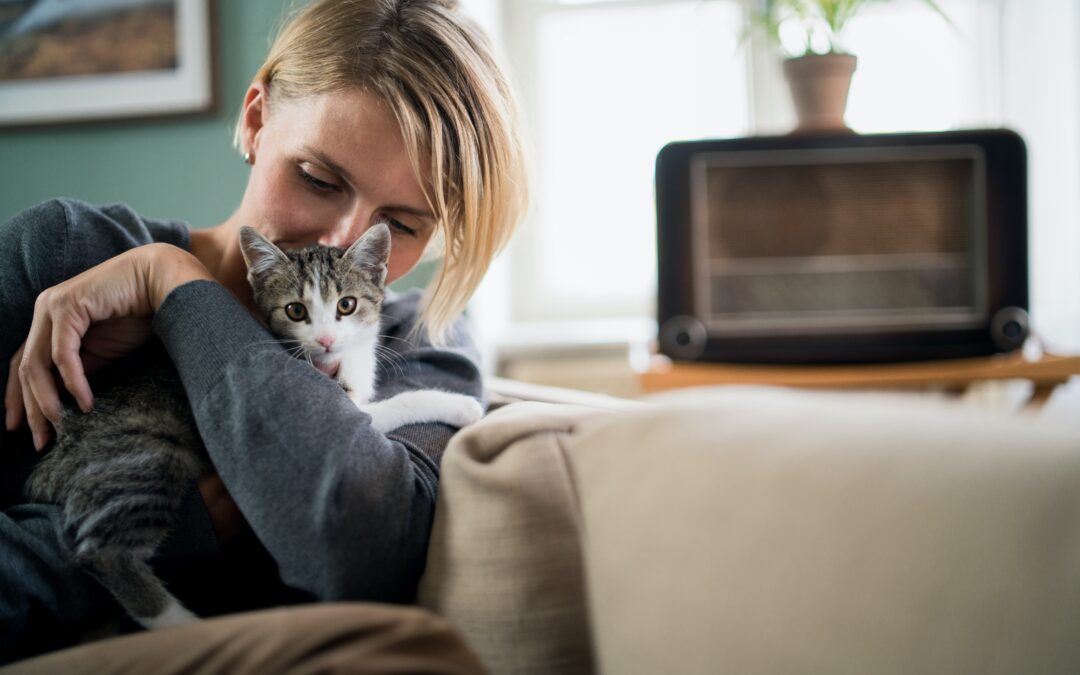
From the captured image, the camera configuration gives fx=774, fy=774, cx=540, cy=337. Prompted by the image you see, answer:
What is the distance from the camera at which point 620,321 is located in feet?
8.90

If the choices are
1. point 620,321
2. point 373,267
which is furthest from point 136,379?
point 620,321

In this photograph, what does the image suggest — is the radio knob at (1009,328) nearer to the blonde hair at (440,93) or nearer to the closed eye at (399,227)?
the blonde hair at (440,93)

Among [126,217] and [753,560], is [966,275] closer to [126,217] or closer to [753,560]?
[753,560]

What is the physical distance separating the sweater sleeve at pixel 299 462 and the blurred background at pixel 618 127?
126 centimetres

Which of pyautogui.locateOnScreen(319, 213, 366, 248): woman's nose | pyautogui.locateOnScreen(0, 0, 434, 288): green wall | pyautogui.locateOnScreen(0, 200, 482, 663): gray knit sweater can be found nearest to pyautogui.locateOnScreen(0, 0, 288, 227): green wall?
pyautogui.locateOnScreen(0, 0, 434, 288): green wall

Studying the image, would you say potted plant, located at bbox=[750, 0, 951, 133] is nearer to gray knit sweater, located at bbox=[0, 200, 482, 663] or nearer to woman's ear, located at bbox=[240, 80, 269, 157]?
woman's ear, located at bbox=[240, 80, 269, 157]

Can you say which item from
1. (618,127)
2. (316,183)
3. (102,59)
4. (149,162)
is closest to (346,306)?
(316,183)

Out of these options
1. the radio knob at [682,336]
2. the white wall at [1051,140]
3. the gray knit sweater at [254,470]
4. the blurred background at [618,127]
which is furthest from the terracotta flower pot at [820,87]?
the gray knit sweater at [254,470]

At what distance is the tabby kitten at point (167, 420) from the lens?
720 millimetres

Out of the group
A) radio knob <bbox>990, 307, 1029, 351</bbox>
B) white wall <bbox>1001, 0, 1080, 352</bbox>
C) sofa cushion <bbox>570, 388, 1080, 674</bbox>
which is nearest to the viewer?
sofa cushion <bbox>570, 388, 1080, 674</bbox>

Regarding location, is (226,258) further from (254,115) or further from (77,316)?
(77,316)

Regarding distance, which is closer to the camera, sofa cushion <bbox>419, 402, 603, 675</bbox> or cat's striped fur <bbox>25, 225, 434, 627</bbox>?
sofa cushion <bbox>419, 402, 603, 675</bbox>

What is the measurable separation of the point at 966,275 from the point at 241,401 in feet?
5.61

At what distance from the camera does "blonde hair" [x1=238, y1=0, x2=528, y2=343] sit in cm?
88
